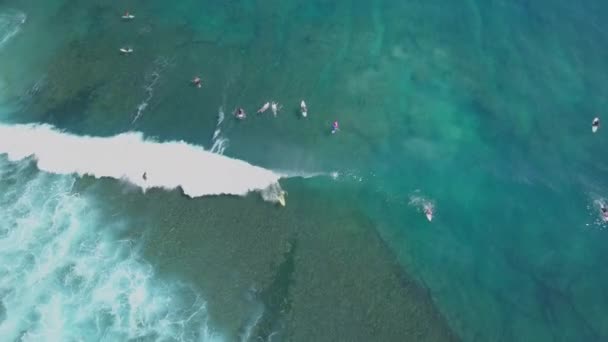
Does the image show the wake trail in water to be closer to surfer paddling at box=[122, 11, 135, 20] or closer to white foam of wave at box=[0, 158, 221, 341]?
surfer paddling at box=[122, 11, 135, 20]

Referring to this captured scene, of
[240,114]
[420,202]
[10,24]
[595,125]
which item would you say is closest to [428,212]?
[420,202]

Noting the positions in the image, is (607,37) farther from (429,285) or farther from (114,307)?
(114,307)

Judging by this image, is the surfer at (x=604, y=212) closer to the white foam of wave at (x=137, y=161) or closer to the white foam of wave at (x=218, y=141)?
the white foam of wave at (x=137, y=161)

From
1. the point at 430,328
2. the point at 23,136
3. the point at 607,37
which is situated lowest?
the point at 430,328

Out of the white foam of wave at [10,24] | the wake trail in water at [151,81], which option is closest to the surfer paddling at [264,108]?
the wake trail in water at [151,81]

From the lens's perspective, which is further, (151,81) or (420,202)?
(151,81)

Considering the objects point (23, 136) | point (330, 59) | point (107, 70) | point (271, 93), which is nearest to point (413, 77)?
point (330, 59)

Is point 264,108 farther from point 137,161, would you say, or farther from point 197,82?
point 137,161
